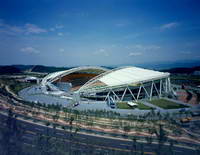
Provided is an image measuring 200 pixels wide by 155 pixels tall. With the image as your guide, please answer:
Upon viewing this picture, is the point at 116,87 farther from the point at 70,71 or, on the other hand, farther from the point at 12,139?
the point at 12,139

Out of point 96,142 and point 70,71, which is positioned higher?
point 70,71

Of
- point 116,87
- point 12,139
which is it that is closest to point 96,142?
point 12,139

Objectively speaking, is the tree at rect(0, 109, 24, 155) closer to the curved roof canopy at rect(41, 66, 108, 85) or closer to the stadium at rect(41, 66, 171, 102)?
the stadium at rect(41, 66, 171, 102)

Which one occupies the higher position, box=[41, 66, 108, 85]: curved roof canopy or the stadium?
box=[41, 66, 108, 85]: curved roof canopy

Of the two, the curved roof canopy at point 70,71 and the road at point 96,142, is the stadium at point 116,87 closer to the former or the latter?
the curved roof canopy at point 70,71

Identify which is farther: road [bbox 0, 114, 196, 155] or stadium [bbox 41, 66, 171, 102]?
stadium [bbox 41, 66, 171, 102]

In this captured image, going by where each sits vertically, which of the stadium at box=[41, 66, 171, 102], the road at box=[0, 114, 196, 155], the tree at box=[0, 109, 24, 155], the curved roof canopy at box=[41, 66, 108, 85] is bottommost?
the road at box=[0, 114, 196, 155]

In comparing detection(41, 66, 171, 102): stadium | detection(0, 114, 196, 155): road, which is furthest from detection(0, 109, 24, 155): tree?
detection(41, 66, 171, 102): stadium

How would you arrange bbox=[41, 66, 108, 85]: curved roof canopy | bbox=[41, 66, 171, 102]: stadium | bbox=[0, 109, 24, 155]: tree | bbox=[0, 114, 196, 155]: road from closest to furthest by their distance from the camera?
bbox=[0, 109, 24, 155]: tree → bbox=[0, 114, 196, 155]: road → bbox=[41, 66, 171, 102]: stadium → bbox=[41, 66, 108, 85]: curved roof canopy

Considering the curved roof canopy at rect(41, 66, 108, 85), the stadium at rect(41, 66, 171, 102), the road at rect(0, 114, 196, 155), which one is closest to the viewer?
the road at rect(0, 114, 196, 155)
